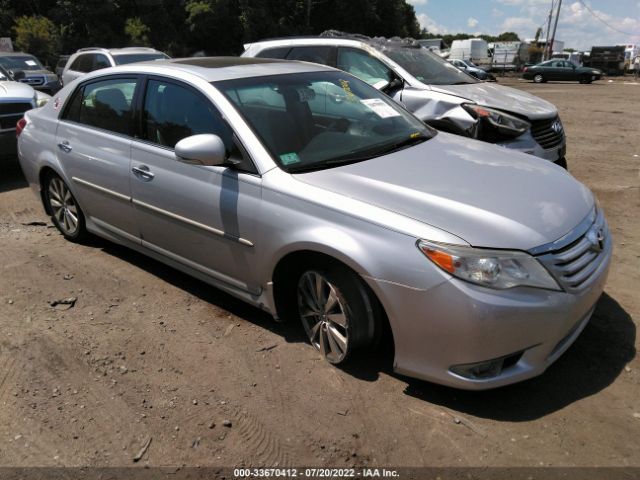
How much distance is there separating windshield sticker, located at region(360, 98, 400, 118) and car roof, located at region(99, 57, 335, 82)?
45 cm

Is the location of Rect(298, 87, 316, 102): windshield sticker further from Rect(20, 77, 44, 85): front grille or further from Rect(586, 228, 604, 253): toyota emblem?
Rect(20, 77, 44, 85): front grille

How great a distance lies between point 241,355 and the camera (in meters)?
3.32

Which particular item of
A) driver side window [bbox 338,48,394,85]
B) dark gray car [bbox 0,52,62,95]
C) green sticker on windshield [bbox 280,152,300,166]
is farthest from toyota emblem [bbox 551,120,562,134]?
dark gray car [bbox 0,52,62,95]

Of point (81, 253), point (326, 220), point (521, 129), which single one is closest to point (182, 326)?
point (326, 220)

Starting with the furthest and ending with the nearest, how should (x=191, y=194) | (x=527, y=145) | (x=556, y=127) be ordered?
(x=556, y=127)
(x=527, y=145)
(x=191, y=194)

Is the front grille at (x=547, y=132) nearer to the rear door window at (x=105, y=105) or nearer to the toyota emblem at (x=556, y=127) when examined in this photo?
the toyota emblem at (x=556, y=127)

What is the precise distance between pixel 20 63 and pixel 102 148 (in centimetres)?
1255

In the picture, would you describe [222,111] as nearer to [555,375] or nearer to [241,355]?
[241,355]

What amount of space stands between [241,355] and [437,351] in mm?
1286

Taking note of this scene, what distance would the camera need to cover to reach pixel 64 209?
4.99 meters

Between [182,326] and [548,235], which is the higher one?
[548,235]

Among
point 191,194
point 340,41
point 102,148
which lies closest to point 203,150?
point 191,194

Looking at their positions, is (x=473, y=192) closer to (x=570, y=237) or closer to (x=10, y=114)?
(x=570, y=237)

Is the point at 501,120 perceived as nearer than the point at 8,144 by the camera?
Yes
